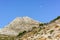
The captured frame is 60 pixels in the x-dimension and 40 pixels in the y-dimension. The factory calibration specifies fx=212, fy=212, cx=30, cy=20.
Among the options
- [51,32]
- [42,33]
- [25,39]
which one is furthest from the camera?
[25,39]

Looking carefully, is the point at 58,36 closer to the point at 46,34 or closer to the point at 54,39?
the point at 54,39

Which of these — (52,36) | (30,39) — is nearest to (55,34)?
(52,36)

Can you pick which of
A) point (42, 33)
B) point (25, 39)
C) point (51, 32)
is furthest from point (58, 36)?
point (25, 39)

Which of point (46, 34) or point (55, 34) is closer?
point (55, 34)

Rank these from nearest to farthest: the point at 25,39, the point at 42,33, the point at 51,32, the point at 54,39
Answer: the point at 54,39 → the point at 51,32 → the point at 42,33 → the point at 25,39

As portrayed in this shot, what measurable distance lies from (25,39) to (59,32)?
40.1 ft

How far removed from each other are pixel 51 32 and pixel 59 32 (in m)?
2.85

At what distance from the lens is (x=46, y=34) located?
45.8 metres

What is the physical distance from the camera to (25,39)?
172 ft

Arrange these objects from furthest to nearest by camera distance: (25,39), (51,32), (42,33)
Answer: (25,39), (42,33), (51,32)

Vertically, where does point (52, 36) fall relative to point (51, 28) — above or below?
below

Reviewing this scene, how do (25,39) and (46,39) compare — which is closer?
(46,39)

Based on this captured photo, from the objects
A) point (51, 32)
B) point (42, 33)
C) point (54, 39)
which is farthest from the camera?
point (42, 33)

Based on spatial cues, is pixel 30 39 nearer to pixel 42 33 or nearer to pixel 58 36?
pixel 42 33
